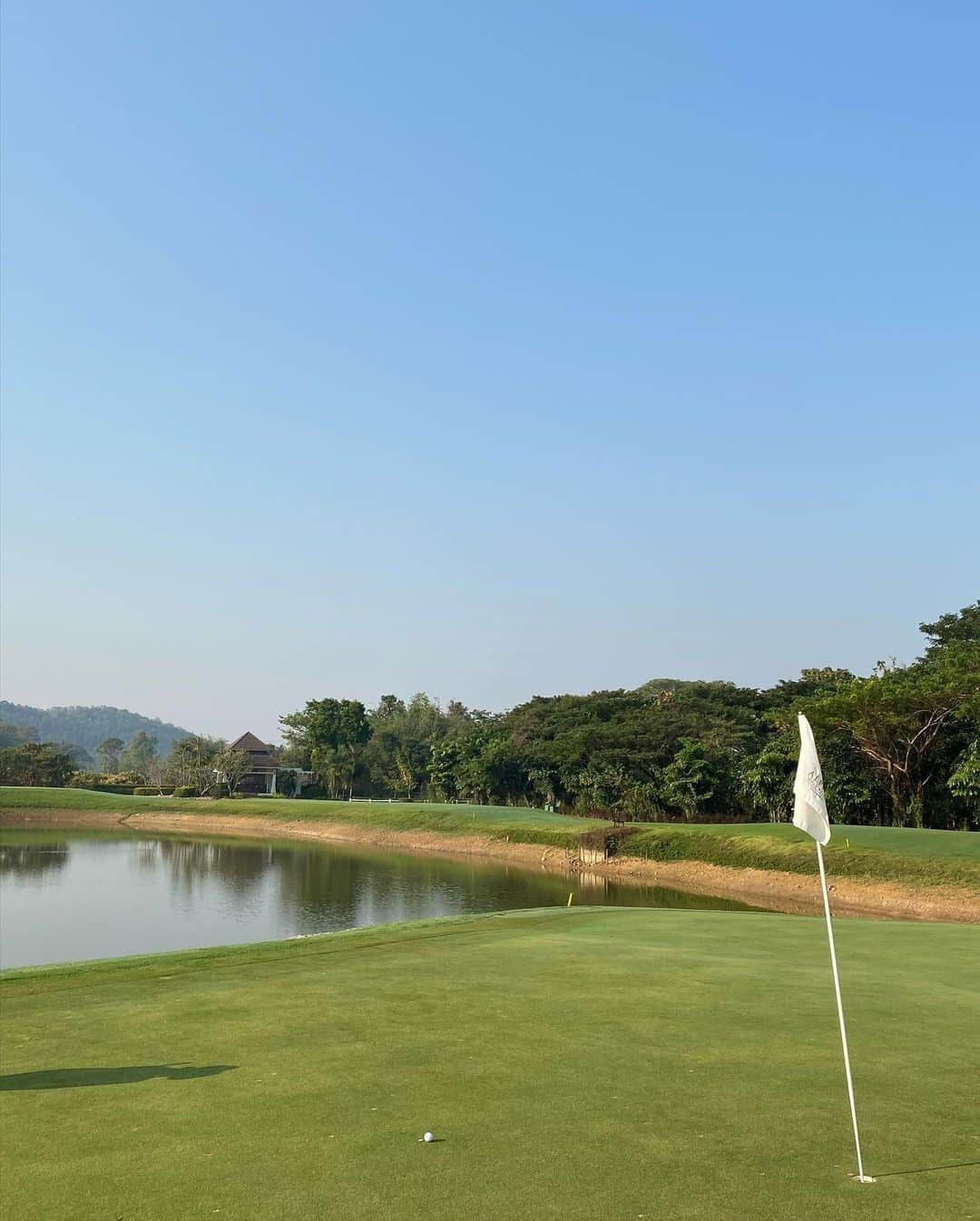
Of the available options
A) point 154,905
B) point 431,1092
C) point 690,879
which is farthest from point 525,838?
point 431,1092

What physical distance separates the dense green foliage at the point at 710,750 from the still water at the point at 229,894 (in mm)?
16245

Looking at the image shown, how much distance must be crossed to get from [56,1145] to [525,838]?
52.2 metres

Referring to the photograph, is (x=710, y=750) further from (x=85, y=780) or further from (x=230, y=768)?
(x=85, y=780)

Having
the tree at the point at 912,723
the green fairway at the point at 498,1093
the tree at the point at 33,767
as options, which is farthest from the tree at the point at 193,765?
the green fairway at the point at 498,1093

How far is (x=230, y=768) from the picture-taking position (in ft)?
340

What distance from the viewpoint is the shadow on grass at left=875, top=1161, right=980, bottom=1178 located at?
20.1 ft

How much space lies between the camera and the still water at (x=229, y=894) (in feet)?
98.0

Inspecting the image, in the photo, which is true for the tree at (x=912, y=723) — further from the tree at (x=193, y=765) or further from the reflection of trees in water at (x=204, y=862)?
the tree at (x=193, y=765)

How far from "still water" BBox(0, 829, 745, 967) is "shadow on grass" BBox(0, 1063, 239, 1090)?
57.0 ft

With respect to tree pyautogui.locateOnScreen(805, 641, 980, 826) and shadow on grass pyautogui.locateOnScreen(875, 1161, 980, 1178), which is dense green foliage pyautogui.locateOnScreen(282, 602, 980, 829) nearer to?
tree pyautogui.locateOnScreen(805, 641, 980, 826)

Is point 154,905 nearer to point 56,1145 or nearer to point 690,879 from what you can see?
point 690,879

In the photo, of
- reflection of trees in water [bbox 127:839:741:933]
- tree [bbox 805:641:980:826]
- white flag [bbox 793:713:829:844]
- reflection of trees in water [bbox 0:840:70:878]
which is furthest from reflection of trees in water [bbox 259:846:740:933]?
white flag [bbox 793:713:829:844]

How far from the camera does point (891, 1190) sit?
5879 millimetres

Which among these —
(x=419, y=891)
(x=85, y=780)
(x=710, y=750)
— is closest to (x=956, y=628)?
(x=710, y=750)
